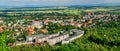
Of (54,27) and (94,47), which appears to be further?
(54,27)

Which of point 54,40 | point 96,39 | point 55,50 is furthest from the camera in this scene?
point 54,40

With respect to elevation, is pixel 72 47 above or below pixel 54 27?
above

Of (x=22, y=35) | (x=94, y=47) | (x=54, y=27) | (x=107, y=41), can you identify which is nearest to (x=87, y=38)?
(x=107, y=41)

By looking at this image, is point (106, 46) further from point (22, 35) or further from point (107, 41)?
point (22, 35)

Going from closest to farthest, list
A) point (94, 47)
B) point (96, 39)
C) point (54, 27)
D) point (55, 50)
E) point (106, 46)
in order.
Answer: point (55, 50)
point (94, 47)
point (106, 46)
point (96, 39)
point (54, 27)

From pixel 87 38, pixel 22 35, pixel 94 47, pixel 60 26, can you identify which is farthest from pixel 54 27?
pixel 94 47

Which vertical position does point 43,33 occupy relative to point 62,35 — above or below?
below

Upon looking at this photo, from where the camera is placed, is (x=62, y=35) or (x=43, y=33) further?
(x=43, y=33)

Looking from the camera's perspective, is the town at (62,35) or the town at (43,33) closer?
the town at (62,35)

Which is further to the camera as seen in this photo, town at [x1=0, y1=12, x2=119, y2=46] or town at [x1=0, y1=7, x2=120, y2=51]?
town at [x1=0, y1=12, x2=119, y2=46]
